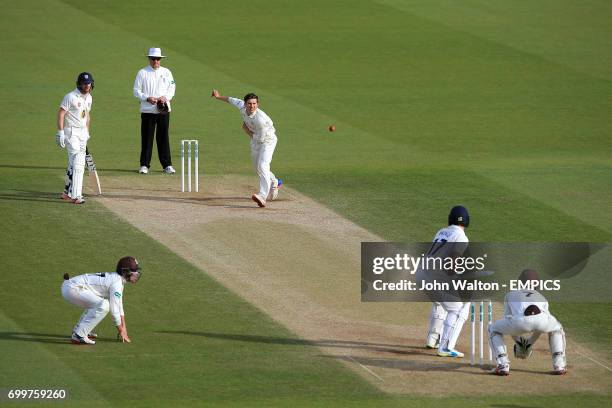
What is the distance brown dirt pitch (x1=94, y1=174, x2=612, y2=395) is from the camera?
566 inches

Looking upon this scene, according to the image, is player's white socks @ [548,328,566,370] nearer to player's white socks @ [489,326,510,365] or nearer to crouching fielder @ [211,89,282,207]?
player's white socks @ [489,326,510,365]

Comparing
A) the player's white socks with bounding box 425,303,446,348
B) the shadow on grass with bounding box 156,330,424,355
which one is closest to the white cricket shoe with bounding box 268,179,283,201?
the shadow on grass with bounding box 156,330,424,355

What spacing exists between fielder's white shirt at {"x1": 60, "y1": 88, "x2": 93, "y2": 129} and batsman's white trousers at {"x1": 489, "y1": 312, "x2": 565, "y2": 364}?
9.11 m

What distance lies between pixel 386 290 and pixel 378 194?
5.26m

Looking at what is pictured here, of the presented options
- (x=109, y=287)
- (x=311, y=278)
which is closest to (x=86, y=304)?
(x=109, y=287)

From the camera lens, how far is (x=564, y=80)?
108 ft

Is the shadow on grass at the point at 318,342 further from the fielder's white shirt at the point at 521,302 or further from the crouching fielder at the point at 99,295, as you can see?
the fielder's white shirt at the point at 521,302

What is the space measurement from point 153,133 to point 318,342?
9174 mm

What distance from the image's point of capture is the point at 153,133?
23.6 m

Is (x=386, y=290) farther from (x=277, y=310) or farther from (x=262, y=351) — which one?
(x=262, y=351)

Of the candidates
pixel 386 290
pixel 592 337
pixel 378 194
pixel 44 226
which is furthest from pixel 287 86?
pixel 592 337

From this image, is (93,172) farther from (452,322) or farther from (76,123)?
(452,322)

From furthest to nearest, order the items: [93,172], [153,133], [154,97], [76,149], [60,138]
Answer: [153,133] < [154,97] < [93,172] < [76,149] < [60,138]

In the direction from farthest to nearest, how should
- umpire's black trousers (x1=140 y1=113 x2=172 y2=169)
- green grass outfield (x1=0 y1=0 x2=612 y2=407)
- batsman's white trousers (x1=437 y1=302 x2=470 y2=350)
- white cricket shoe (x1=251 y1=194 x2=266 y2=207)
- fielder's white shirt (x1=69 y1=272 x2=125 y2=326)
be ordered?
1. umpire's black trousers (x1=140 y1=113 x2=172 y2=169)
2. white cricket shoe (x1=251 y1=194 x2=266 y2=207)
3. batsman's white trousers (x1=437 y1=302 x2=470 y2=350)
4. fielder's white shirt (x1=69 y1=272 x2=125 y2=326)
5. green grass outfield (x1=0 y1=0 x2=612 y2=407)
